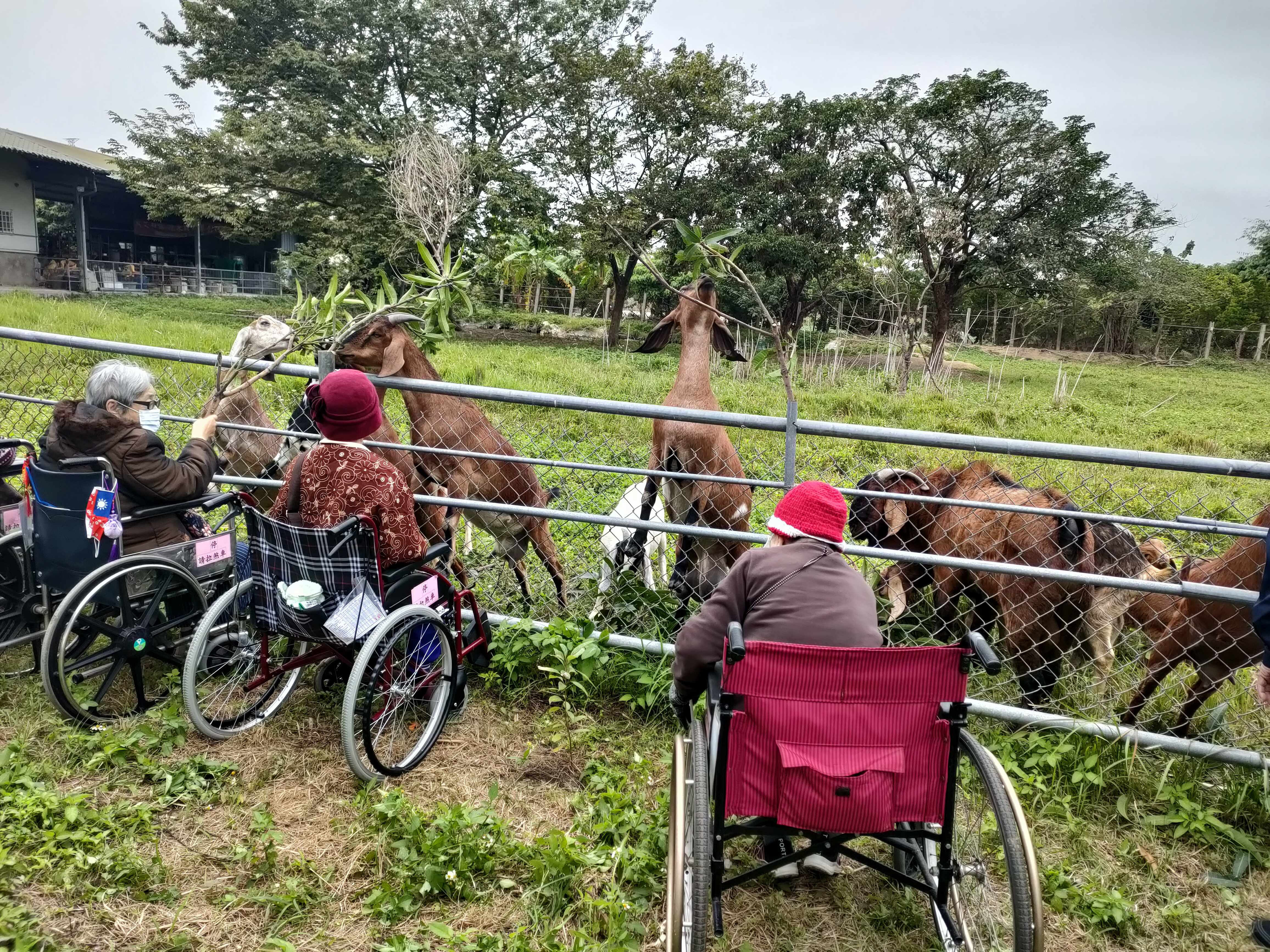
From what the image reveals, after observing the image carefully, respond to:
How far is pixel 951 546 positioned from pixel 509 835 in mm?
2800

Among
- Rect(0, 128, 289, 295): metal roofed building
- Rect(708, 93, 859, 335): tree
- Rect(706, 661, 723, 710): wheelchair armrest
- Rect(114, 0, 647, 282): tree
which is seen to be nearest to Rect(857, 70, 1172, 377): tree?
Rect(708, 93, 859, 335): tree

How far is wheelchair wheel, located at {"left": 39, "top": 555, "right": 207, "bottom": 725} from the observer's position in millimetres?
2963

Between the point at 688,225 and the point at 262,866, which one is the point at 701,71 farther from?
the point at 262,866

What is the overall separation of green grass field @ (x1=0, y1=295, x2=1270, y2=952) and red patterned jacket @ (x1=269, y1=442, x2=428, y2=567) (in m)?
0.91

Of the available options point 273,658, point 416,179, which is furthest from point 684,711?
point 416,179

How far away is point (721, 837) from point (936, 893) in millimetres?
613

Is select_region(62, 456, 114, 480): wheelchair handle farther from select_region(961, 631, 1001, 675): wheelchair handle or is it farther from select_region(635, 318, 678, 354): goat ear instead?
select_region(961, 631, 1001, 675): wheelchair handle

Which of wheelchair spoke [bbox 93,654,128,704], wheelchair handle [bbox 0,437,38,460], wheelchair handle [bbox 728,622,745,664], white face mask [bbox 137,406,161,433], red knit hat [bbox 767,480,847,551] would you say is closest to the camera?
wheelchair handle [bbox 728,622,745,664]

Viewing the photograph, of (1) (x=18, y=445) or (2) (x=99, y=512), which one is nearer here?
(2) (x=99, y=512)

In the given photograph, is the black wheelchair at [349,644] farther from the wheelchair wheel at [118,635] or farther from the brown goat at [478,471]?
the brown goat at [478,471]

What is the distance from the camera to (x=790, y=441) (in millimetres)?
3230

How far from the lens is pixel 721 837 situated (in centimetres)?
200

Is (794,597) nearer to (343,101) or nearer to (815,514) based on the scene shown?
(815,514)

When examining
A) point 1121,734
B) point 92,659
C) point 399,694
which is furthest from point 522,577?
point 1121,734
